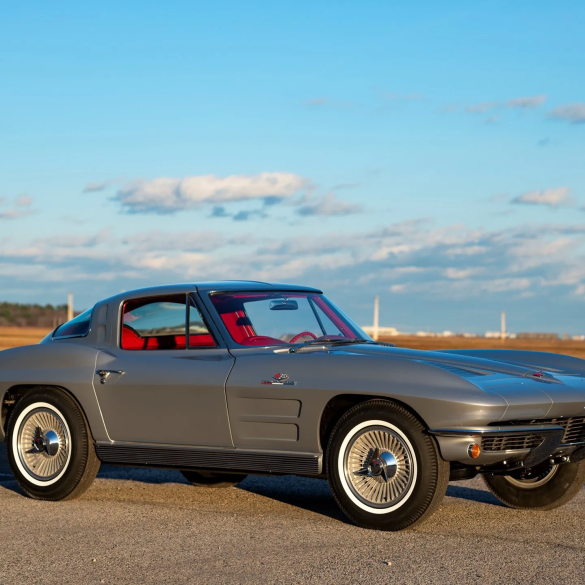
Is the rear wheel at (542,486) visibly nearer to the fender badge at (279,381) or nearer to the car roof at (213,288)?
the fender badge at (279,381)

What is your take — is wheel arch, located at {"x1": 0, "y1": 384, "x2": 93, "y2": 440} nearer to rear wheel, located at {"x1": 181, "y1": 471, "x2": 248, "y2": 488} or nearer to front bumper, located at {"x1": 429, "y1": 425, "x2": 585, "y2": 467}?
rear wheel, located at {"x1": 181, "y1": 471, "x2": 248, "y2": 488}

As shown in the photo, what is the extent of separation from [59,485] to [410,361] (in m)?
3.05

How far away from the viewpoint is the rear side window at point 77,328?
26.8 feet

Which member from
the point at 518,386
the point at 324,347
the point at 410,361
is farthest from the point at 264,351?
the point at 518,386

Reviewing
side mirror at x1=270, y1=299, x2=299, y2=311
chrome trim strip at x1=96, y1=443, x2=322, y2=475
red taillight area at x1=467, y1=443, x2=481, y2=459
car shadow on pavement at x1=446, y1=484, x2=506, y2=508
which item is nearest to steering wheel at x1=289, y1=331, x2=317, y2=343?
side mirror at x1=270, y1=299, x2=299, y2=311

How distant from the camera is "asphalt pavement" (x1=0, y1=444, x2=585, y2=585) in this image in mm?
5094

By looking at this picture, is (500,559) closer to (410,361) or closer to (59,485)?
(410,361)

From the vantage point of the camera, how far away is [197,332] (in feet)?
24.3

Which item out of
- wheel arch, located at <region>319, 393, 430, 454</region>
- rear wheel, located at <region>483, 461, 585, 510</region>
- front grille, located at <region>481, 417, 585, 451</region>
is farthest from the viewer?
rear wheel, located at <region>483, 461, 585, 510</region>

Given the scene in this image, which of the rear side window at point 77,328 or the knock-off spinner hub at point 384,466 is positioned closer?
the knock-off spinner hub at point 384,466

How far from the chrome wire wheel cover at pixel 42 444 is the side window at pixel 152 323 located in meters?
0.82

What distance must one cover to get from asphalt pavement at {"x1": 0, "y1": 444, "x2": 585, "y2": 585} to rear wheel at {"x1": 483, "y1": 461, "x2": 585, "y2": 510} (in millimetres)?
108

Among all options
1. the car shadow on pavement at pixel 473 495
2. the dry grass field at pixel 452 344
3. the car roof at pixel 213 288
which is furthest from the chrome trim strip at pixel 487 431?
the dry grass field at pixel 452 344

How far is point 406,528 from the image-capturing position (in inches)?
246
